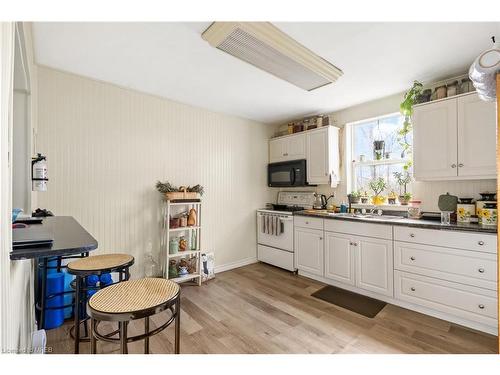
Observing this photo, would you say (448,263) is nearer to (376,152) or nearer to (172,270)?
(376,152)

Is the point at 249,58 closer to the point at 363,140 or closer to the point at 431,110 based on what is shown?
the point at 431,110

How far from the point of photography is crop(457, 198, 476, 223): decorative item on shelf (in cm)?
223

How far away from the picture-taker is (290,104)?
10.8 ft

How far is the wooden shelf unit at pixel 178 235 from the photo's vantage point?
9.39ft

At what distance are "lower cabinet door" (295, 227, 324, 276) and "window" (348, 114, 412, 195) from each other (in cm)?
96

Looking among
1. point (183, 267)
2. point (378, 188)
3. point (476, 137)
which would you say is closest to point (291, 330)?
point (183, 267)

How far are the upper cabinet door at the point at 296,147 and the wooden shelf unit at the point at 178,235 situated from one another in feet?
5.78

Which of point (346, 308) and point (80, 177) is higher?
point (80, 177)

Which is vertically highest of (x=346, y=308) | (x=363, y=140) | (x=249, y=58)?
(x=249, y=58)

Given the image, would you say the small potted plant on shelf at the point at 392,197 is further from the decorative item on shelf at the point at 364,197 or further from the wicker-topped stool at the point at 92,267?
the wicker-topped stool at the point at 92,267

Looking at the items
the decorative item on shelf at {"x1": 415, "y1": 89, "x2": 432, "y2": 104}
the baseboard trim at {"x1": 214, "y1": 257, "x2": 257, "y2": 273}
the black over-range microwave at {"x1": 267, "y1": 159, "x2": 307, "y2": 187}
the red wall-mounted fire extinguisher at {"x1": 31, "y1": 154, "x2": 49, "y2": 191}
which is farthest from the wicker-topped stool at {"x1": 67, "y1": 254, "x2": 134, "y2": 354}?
the decorative item on shelf at {"x1": 415, "y1": 89, "x2": 432, "y2": 104}

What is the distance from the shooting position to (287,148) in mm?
3955
